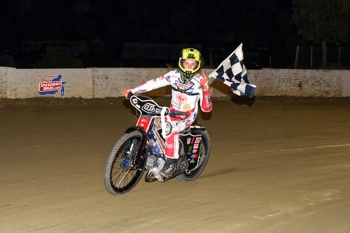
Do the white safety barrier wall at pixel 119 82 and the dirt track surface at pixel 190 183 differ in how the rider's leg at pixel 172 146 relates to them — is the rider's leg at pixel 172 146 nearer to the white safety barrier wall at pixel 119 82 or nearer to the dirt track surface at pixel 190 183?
the dirt track surface at pixel 190 183

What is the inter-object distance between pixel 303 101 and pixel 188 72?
514 inches

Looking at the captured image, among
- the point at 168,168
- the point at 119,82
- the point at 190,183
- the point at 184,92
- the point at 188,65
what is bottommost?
the point at 190,183

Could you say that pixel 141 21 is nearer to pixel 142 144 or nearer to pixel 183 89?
pixel 183 89

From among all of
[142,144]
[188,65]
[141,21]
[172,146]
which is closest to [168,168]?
[172,146]

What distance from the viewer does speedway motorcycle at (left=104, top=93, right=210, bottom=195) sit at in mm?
7223

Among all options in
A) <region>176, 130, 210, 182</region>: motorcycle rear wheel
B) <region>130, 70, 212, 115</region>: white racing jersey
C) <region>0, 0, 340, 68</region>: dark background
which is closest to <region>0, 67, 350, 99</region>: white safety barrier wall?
<region>176, 130, 210, 182</region>: motorcycle rear wheel

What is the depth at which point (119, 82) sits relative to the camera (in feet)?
61.3

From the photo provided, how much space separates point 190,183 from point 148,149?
40.7 inches

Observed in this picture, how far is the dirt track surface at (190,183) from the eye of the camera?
6418mm

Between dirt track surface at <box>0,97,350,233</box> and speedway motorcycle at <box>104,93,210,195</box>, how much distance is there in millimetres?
192

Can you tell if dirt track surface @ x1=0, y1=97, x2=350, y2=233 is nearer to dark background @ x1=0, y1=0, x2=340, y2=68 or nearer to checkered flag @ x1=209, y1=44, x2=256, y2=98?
checkered flag @ x1=209, y1=44, x2=256, y2=98

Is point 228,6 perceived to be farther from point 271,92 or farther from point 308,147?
point 308,147

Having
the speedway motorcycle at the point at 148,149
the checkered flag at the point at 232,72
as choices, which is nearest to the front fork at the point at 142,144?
the speedway motorcycle at the point at 148,149

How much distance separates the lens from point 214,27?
55500mm
